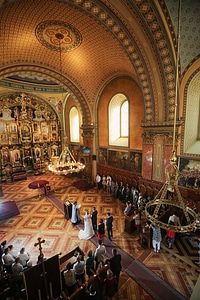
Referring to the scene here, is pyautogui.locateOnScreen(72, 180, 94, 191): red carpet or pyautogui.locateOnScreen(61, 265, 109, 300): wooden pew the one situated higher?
pyautogui.locateOnScreen(61, 265, 109, 300): wooden pew

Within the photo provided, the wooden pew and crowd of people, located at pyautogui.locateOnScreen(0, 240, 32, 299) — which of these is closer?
the wooden pew

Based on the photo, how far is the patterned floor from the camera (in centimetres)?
539

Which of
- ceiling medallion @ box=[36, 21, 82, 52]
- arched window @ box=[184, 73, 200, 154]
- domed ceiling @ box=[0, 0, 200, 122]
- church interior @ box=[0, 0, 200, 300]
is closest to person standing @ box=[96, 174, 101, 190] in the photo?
church interior @ box=[0, 0, 200, 300]

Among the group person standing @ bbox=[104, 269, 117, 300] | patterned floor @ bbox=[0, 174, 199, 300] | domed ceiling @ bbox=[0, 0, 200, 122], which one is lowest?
patterned floor @ bbox=[0, 174, 199, 300]

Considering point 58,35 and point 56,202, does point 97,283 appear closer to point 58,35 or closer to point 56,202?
point 56,202

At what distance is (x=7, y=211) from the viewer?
376 inches

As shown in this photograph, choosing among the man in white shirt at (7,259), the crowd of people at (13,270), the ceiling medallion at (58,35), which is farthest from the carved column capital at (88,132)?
the man in white shirt at (7,259)

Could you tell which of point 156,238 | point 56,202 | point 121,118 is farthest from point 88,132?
point 156,238

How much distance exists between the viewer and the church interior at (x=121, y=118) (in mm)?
5770

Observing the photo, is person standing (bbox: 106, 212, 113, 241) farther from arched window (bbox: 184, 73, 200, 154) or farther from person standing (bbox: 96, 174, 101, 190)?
person standing (bbox: 96, 174, 101, 190)

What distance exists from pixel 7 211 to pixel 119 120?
31.2 ft

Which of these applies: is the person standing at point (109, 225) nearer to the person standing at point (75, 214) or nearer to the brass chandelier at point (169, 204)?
the brass chandelier at point (169, 204)

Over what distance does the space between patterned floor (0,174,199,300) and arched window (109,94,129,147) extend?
4.23 meters

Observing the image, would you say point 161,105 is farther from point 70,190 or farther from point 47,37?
point 70,190
